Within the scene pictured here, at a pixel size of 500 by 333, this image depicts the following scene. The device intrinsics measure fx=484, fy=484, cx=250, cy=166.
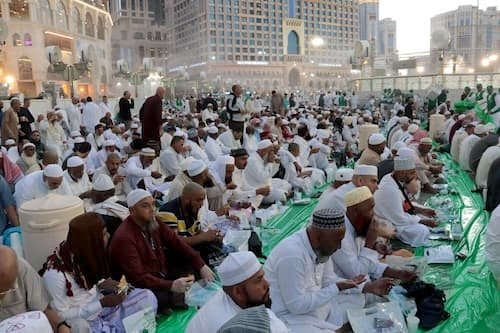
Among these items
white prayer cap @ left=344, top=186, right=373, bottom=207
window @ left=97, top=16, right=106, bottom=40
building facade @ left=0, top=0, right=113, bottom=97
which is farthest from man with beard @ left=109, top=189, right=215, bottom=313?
window @ left=97, top=16, right=106, bottom=40

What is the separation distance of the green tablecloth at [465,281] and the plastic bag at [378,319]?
1.13 feet

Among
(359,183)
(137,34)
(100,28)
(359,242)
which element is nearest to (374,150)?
(359,183)

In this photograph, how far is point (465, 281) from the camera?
10.7 ft

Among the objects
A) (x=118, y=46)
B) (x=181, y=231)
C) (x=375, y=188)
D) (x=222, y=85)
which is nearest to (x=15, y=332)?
(x=181, y=231)

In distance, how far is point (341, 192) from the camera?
3480 mm

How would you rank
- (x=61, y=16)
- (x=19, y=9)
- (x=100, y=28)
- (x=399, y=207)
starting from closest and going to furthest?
(x=399, y=207) < (x=19, y=9) < (x=61, y=16) < (x=100, y=28)

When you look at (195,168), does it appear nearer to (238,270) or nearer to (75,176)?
(75,176)

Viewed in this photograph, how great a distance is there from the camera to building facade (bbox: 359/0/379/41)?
63781 millimetres

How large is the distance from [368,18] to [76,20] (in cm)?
4731

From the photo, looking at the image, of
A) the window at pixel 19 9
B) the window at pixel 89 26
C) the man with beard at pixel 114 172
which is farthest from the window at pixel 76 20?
the man with beard at pixel 114 172

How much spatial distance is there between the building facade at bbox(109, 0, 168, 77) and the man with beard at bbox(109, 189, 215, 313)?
149ft

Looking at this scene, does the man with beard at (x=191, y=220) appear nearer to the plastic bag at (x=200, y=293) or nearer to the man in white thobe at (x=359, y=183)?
the plastic bag at (x=200, y=293)

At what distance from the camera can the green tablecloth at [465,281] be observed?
9.16 feet

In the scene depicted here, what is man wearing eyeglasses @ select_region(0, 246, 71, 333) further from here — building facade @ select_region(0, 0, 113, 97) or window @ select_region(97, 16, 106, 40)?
window @ select_region(97, 16, 106, 40)
